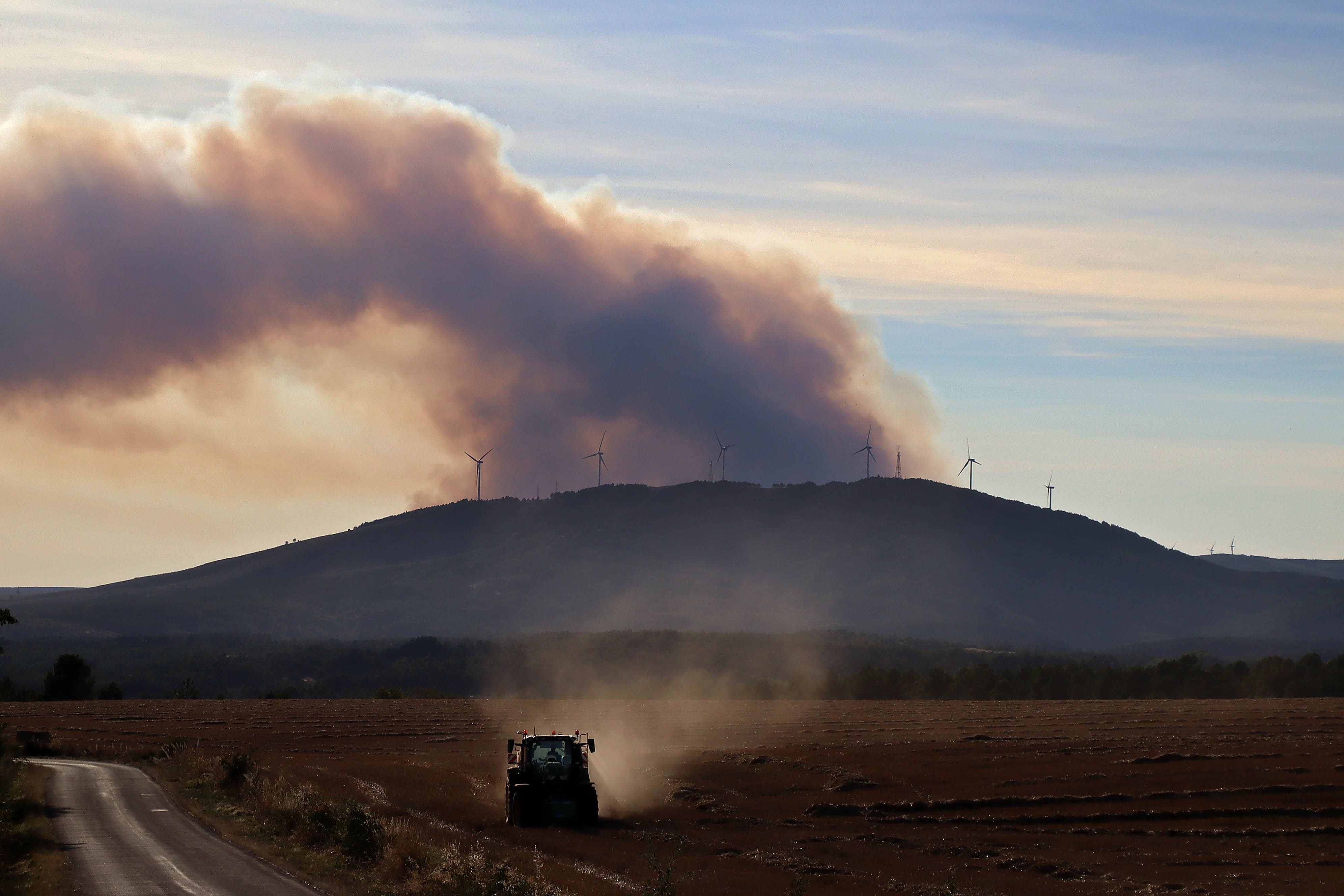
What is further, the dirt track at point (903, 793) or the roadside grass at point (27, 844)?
the dirt track at point (903, 793)

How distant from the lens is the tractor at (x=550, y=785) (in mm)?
48469

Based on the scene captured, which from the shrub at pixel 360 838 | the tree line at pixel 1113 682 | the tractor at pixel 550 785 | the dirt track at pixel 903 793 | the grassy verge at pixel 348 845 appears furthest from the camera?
the tree line at pixel 1113 682

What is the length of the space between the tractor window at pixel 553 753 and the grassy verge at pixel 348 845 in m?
4.74

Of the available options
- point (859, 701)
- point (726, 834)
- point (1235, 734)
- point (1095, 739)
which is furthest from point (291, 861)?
point (859, 701)

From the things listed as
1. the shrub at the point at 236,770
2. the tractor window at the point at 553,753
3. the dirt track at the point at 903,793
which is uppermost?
the tractor window at the point at 553,753

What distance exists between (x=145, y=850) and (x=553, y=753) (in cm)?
1386

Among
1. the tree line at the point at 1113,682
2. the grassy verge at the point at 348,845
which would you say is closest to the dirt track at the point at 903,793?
the grassy verge at the point at 348,845

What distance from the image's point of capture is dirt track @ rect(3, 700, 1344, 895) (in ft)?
143

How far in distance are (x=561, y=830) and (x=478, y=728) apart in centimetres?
5878

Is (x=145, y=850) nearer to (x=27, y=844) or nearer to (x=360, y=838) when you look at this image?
(x=27, y=844)

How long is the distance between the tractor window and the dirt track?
2.74m

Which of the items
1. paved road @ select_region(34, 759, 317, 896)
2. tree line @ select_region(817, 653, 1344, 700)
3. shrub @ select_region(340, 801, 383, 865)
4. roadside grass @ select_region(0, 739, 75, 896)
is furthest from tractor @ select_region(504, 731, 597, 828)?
tree line @ select_region(817, 653, 1344, 700)

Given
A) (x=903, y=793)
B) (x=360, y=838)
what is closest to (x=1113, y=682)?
(x=903, y=793)

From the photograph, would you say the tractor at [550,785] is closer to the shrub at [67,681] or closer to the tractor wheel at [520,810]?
the tractor wheel at [520,810]
